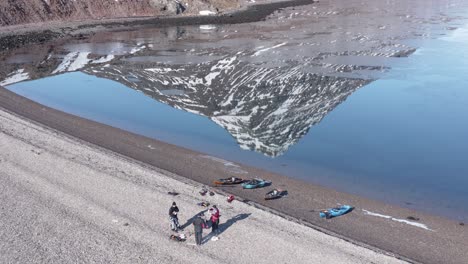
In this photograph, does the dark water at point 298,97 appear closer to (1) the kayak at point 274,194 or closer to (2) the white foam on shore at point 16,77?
(2) the white foam on shore at point 16,77

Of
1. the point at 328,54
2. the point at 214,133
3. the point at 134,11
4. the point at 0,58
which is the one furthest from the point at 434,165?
the point at 134,11

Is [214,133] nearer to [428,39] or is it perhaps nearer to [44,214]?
[44,214]

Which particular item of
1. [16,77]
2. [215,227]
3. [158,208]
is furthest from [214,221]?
[16,77]

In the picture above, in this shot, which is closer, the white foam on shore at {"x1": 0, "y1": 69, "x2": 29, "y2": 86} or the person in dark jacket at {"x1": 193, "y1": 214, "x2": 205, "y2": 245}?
the person in dark jacket at {"x1": 193, "y1": 214, "x2": 205, "y2": 245}

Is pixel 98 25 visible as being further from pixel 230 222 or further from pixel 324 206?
pixel 230 222

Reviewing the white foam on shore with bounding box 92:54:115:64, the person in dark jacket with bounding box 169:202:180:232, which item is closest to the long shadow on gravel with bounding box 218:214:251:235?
the person in dark jacket with bounding box 169:202:180:232

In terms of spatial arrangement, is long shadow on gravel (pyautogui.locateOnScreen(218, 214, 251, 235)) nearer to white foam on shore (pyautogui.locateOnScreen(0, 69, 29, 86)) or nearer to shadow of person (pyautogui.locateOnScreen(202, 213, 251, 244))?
shadow of person (pyautogui.locateOnScreen(202, 213, 251, 244))

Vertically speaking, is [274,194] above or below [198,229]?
below
